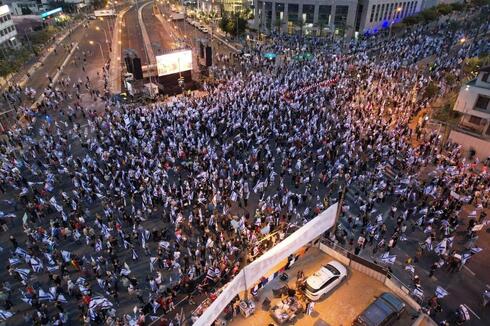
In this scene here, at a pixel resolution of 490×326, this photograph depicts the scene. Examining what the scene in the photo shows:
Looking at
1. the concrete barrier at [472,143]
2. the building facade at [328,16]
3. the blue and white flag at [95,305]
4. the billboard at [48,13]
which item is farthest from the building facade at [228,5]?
the blue and white flag at [95,305]

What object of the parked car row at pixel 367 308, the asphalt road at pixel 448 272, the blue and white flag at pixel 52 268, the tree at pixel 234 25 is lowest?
the asphalt road at pixel 448 272

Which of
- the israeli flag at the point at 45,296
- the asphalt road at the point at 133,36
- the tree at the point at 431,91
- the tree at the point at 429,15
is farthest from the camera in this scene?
the tree at the point at 429,15

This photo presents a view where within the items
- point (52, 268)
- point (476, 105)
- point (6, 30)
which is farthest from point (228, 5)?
point (52, 268)

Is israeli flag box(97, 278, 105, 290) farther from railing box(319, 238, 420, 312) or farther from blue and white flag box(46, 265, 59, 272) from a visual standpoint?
railing box(319, 238, 420, 312)

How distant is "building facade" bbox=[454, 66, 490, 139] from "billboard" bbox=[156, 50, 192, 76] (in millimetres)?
33691

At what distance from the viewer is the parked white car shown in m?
14.4

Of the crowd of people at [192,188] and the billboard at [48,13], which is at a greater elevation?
the billboard at [48,13]

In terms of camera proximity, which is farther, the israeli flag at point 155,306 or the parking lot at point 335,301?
the israeli flag at point 155,306

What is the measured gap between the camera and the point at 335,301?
14.7m

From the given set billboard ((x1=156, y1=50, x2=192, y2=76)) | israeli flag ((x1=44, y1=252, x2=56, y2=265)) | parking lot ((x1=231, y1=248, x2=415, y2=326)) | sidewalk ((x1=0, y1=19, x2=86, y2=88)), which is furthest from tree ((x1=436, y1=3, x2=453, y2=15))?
israeli flag ((x1=44, y1=252, x2=56, y2=265))

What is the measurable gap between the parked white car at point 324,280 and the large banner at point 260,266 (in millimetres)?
1739

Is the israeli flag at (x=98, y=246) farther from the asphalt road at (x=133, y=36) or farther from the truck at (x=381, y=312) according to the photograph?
the asphalt road at (x=133, y=36)

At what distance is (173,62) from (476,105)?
3623cm

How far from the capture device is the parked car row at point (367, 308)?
13.2 metres
